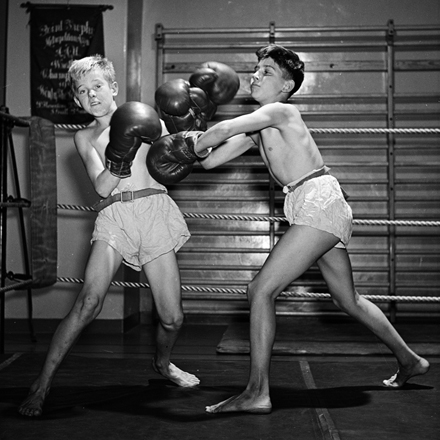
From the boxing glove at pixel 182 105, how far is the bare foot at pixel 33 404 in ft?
3.78

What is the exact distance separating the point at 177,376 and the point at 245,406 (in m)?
0.57

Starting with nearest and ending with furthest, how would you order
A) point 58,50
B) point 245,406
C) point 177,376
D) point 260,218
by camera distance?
point 245,406
point 177,376
point 260,218
point 58,50

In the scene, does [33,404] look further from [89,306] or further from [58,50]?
[58,50]

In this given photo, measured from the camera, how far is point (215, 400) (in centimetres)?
246

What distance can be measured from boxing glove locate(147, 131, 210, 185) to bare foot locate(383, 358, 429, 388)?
1194mm

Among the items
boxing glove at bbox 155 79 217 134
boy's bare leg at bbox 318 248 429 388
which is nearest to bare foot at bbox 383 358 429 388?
boy's bare leg at bbox 318 248 429 388

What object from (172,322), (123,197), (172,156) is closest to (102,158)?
(123,197)

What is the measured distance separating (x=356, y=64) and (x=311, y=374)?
9.96 feet

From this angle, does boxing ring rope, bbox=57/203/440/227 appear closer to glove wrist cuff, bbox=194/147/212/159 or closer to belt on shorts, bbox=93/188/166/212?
belt on shorts, bbox=93/188/166/212

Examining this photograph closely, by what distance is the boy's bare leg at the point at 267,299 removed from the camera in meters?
2.26

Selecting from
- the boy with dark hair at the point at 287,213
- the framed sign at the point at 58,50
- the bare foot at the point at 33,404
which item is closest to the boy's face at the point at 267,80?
the boy with dark hair at the point at 287,213

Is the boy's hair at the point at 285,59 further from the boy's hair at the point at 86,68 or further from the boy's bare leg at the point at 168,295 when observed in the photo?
the boy's bare leg at the point at 168,295

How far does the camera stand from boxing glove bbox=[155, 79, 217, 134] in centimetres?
259

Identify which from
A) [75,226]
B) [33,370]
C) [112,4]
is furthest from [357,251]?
[33,370]
